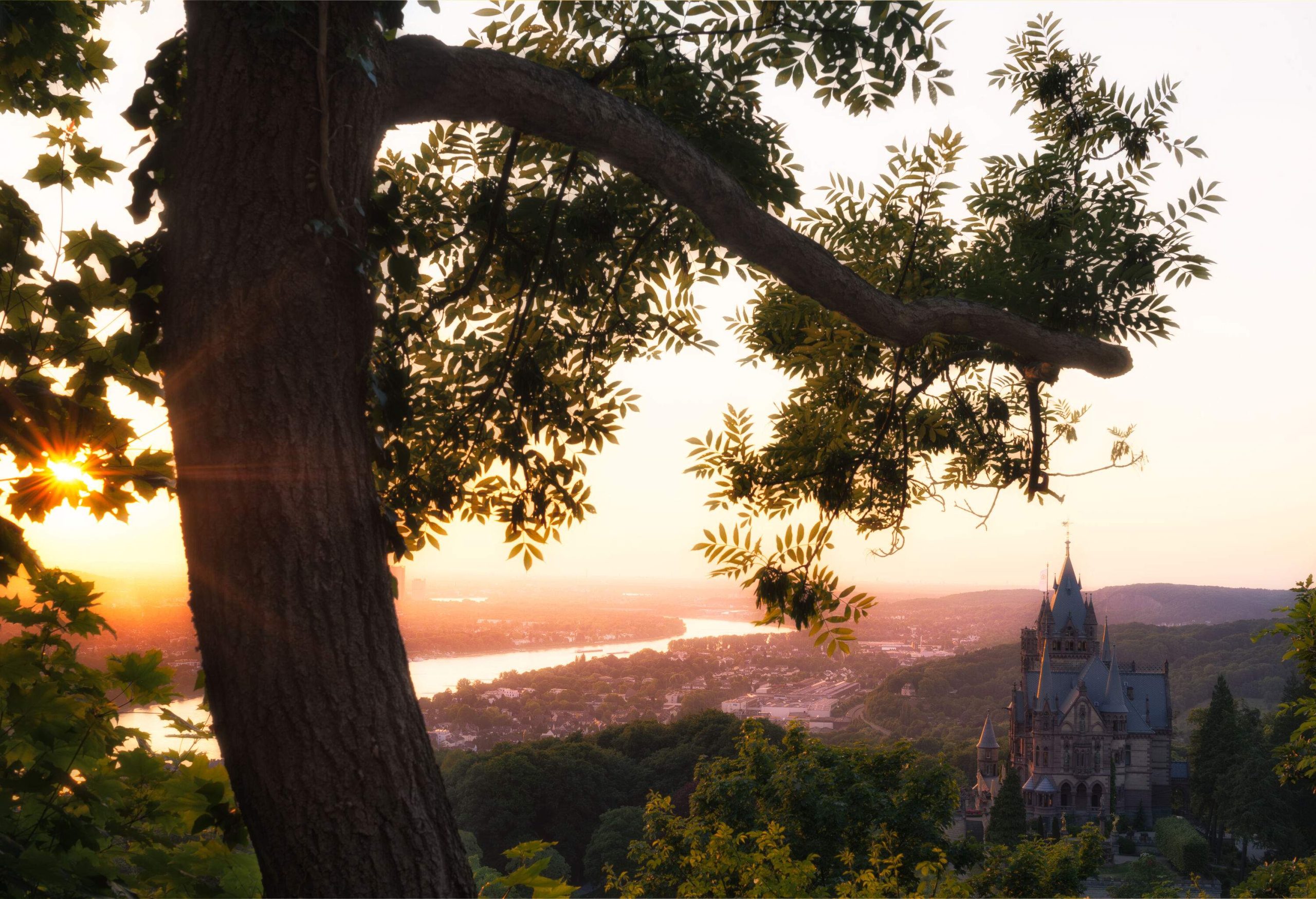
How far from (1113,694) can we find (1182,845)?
52.7 feet

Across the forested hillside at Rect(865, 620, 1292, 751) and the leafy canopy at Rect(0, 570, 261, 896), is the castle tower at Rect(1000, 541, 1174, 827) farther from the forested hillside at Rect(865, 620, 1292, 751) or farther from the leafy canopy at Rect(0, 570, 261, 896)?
the leafy canopy at Rect(0, 570, 261, 896)

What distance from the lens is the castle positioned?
62344 mm

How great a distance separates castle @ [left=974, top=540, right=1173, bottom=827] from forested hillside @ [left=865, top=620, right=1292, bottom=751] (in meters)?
2.30

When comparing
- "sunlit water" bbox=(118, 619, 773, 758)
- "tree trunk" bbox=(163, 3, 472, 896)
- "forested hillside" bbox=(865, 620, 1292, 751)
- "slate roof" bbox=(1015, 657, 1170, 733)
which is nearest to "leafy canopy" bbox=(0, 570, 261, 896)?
"sunlit water" bbox=(118, 619, 773, 758)

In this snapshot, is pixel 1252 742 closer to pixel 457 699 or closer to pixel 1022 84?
pixel 457 699

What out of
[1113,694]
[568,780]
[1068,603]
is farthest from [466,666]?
[1113,694]

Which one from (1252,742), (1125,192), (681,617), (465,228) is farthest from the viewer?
(1252,742)

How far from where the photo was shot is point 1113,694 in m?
65.9

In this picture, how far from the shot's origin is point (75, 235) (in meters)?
3.54

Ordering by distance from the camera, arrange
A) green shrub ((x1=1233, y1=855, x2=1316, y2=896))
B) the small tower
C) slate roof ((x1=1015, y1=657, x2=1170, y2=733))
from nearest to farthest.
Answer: green shrub ((x1=1233, y1=855, x2=1316, y2=896)) < the small tower < slate roof ((x1=1015, y1=657, x2=1170, y2=733))

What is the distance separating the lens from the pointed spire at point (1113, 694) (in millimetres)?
65125

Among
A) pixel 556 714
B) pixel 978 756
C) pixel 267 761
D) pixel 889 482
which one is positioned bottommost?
pixel 978 756

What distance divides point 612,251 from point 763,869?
706 centimetres

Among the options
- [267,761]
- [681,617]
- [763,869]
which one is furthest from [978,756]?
[267,761]
